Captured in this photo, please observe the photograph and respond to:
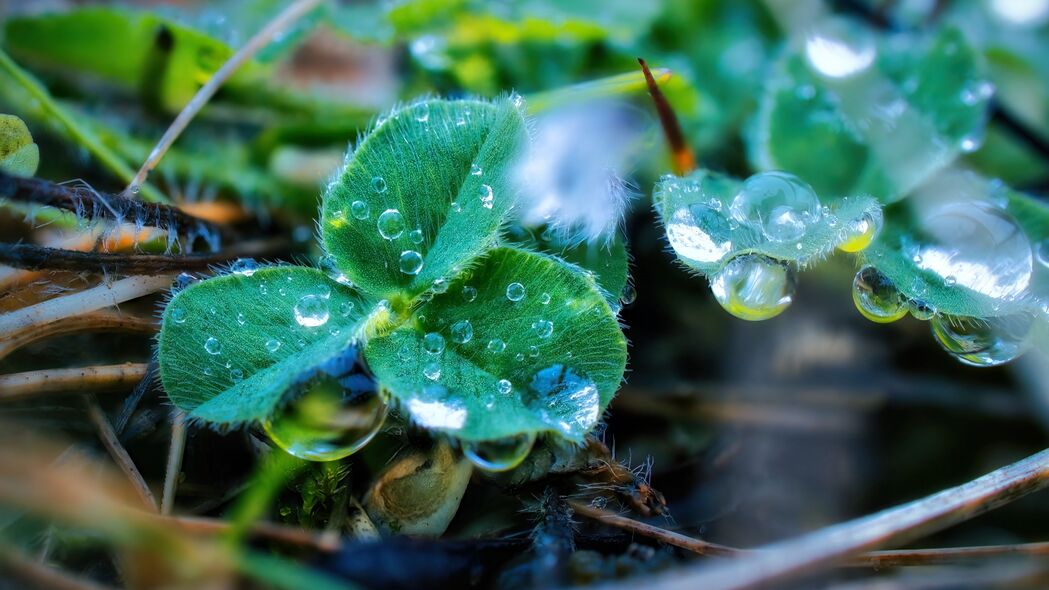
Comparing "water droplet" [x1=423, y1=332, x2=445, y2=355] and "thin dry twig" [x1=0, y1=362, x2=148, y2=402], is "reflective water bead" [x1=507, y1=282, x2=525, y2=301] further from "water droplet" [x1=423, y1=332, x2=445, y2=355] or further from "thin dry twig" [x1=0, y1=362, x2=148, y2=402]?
"thin dry twig" [x1=0, y1=362, x2=148, y2=402]

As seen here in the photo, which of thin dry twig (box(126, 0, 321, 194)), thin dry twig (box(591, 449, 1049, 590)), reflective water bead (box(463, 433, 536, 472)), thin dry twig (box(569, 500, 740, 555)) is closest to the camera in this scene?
thin dry twig (box(591, 449, 1049, 590))

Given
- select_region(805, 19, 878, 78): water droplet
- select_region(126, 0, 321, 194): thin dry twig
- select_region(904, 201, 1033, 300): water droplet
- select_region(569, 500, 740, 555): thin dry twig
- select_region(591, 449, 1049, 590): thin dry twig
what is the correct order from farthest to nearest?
select_region(805, 19, 878, 78): water droplet
select_region(126, 0, 321, 194): thin dry twig
select_region(904, 201, 1033, 300): water droplet
select_region(569, 500, 740, 555): thin dry twig
select_region(591, 449, 1049, 590): thin dry twig

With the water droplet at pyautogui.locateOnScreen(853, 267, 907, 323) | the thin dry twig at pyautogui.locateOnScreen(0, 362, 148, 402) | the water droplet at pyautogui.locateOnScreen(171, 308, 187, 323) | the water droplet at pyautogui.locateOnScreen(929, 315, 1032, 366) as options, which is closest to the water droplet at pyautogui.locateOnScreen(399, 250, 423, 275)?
the water droplet at pyautogui.locateOnScreen(171, 308, 187, 323)

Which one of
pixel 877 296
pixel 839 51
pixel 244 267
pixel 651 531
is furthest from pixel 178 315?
pixel 839 51

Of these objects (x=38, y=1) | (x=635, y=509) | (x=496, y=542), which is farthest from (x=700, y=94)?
(x=38, y=1)

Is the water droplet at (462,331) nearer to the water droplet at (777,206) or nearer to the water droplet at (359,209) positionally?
the water droplet at (359,209)

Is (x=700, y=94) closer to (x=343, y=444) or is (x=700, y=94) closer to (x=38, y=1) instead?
(x=343, y=444)
